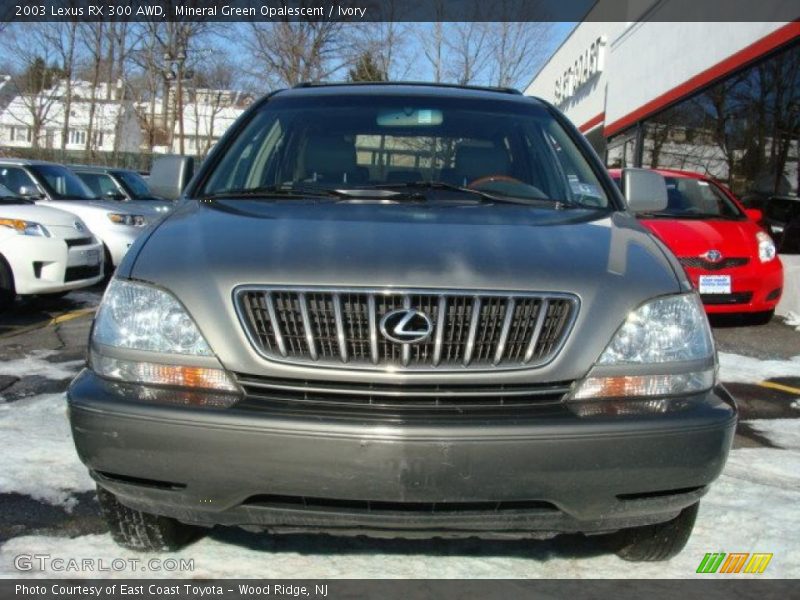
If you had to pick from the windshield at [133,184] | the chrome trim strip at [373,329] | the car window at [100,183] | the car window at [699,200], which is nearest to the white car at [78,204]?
the car window at [100,183]

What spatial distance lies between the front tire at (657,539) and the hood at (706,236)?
17.4ft

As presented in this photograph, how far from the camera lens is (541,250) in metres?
2.67

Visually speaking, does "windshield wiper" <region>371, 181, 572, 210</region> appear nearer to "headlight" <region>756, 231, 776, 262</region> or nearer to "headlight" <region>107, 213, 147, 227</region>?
"headlight" <region>756, 231, 776, 262</region>

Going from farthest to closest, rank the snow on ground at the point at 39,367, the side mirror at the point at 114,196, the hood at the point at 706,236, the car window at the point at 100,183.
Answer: the car window at the point at 100,183 → the side mirror at the point at 114,196 → the hood at the point at 706,236 → the snow on ground at the point at 39,367

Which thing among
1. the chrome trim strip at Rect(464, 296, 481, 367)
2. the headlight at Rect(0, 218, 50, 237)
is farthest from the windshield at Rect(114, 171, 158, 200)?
the chrome trim strip at Rect(464, 296, 481, 367)

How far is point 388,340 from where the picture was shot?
241 cm

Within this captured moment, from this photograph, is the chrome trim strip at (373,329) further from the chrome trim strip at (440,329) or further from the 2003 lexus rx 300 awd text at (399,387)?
the chrome trim strip at (440,329)

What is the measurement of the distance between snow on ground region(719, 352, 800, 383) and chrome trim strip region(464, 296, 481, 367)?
4.09 m

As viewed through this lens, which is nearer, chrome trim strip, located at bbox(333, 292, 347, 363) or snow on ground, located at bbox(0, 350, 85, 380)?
chrome trim strip, located at bbox(333, 292, 347, 363)

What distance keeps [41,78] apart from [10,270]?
3809 centimetres

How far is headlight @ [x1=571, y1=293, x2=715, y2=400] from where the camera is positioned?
8.18 ft

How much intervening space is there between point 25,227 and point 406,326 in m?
6.88

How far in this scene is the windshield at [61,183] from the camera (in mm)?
11266

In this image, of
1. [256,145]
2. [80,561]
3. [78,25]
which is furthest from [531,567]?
[78,25]
